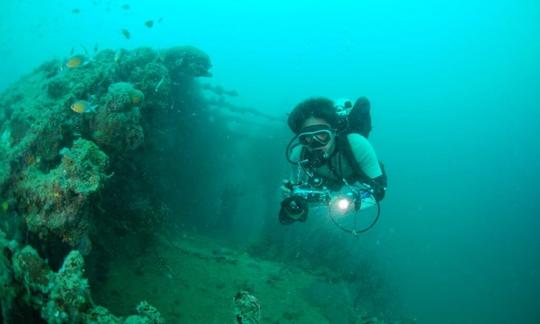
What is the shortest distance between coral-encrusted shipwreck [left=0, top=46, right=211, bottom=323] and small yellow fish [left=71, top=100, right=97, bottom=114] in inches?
2.2

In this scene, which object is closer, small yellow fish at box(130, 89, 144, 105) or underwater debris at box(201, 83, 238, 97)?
small yellow fish at box(130, 89, 144, 105)

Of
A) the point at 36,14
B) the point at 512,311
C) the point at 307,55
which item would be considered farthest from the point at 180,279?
the point at 307,55

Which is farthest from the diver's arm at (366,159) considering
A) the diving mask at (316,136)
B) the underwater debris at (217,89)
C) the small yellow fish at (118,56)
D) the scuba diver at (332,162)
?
the underwater debris at (217,89)

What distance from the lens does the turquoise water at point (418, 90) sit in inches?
1194

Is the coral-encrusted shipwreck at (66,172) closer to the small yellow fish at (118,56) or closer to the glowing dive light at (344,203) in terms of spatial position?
the small yellow fish at (118,56)

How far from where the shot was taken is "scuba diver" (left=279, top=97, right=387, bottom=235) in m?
4.87

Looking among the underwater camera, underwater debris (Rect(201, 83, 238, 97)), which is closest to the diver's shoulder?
the underwater camera

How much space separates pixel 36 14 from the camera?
81.8m

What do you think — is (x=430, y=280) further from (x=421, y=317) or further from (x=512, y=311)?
(x=421, y=317)

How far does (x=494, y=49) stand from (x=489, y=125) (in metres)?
45.6

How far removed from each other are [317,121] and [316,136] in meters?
0.34

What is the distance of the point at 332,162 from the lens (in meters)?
5.31

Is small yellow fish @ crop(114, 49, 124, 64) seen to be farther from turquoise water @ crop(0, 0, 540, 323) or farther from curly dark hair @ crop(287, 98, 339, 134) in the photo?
curly dark hair @ crop(287, 98, 339, 134)

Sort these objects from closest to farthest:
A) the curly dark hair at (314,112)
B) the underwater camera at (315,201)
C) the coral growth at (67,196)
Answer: the coral growth at (67,196) < the underwater camera at (315,201) < the curly dark hair at (314,112)
